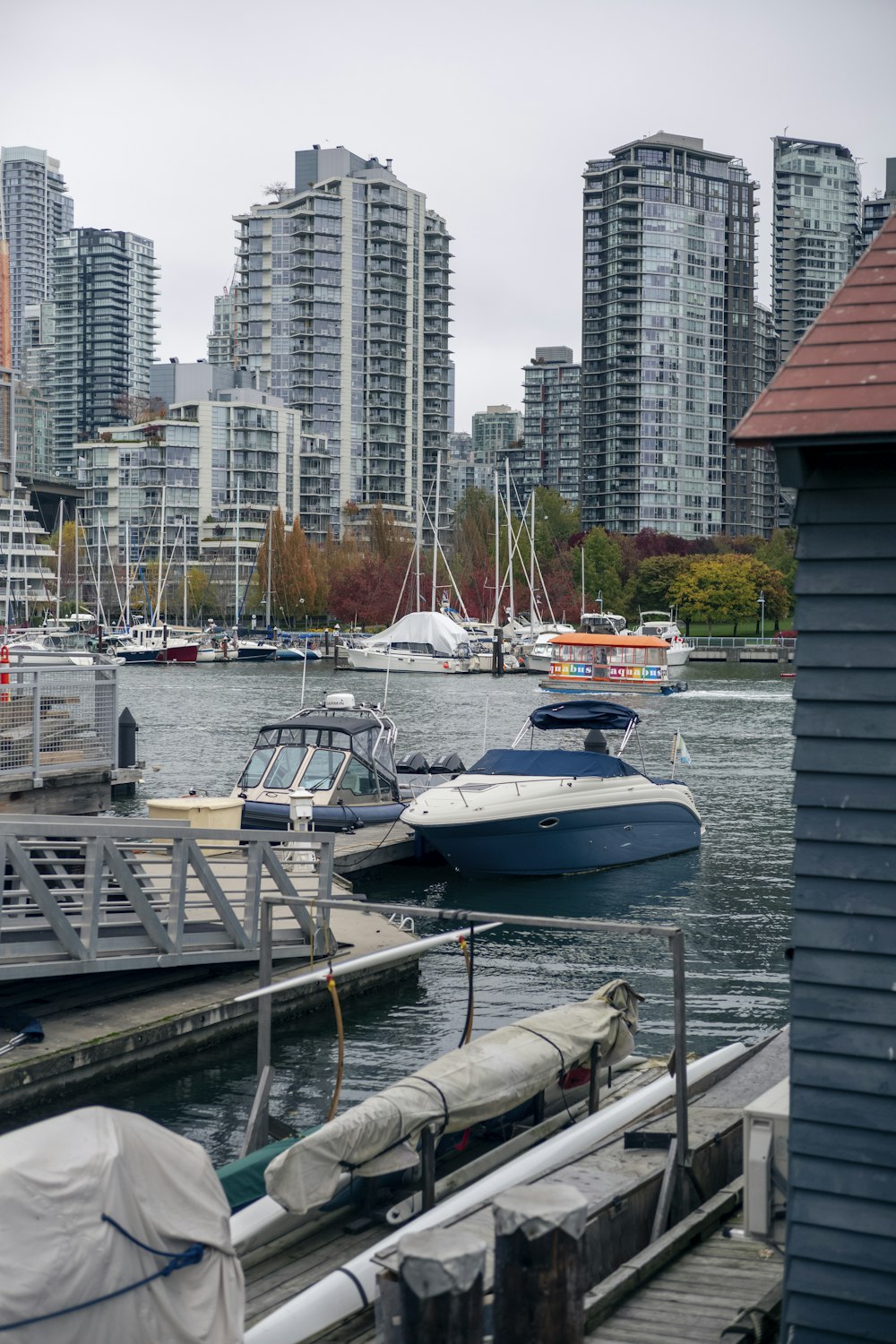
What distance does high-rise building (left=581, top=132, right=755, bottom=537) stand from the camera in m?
184

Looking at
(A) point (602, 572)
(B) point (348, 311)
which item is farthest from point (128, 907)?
(B) point (348, 311)

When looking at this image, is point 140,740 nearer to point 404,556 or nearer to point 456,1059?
point 456,1059

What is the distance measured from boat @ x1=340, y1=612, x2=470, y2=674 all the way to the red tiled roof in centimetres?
8679

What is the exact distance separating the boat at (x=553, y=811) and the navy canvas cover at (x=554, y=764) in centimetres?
2

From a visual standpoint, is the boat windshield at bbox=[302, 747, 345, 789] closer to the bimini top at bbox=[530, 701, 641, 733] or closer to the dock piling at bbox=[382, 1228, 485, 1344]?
the bimini top at bbox=[530, 701, 641, 733]

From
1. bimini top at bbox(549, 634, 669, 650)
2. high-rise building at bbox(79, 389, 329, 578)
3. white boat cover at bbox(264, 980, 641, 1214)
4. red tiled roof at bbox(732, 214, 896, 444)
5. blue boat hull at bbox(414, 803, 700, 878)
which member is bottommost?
blue boat hull at bbox(414, 803, 700, 878)

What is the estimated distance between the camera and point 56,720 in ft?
74.7

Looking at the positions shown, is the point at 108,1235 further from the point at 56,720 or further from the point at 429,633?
the point at 429,633

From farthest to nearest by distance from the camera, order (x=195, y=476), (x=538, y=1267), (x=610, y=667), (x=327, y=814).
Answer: (x=195, y=476) < (x=610, y=667) < (x=327, y=814) < (x=538, y=1267)

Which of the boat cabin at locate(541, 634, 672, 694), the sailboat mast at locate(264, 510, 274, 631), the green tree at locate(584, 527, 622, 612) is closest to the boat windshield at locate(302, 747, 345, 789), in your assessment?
the boat cabin at locate(541, 634, 672, 694)

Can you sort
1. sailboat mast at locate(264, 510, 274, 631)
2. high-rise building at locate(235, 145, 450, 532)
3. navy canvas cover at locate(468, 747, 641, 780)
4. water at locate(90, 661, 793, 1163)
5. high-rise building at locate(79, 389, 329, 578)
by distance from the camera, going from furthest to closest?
1. high-rise building at locate(235, 145, 450, 532)
2. high-rise building at locate(79, 389, 329, 578)
3. sailboat mast at locate(264, 510, 274, 631)
4. navy canvas cover at locate(468, 747, 641, 780)
5. water at locate(90, 661, 793, 1163)

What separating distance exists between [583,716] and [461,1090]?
61.0 ft

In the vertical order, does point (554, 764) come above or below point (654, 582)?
below

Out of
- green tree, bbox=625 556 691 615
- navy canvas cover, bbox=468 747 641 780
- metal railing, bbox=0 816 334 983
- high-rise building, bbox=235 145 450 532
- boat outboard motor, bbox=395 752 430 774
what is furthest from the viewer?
high-rise building, bbox=235 145 450 532
